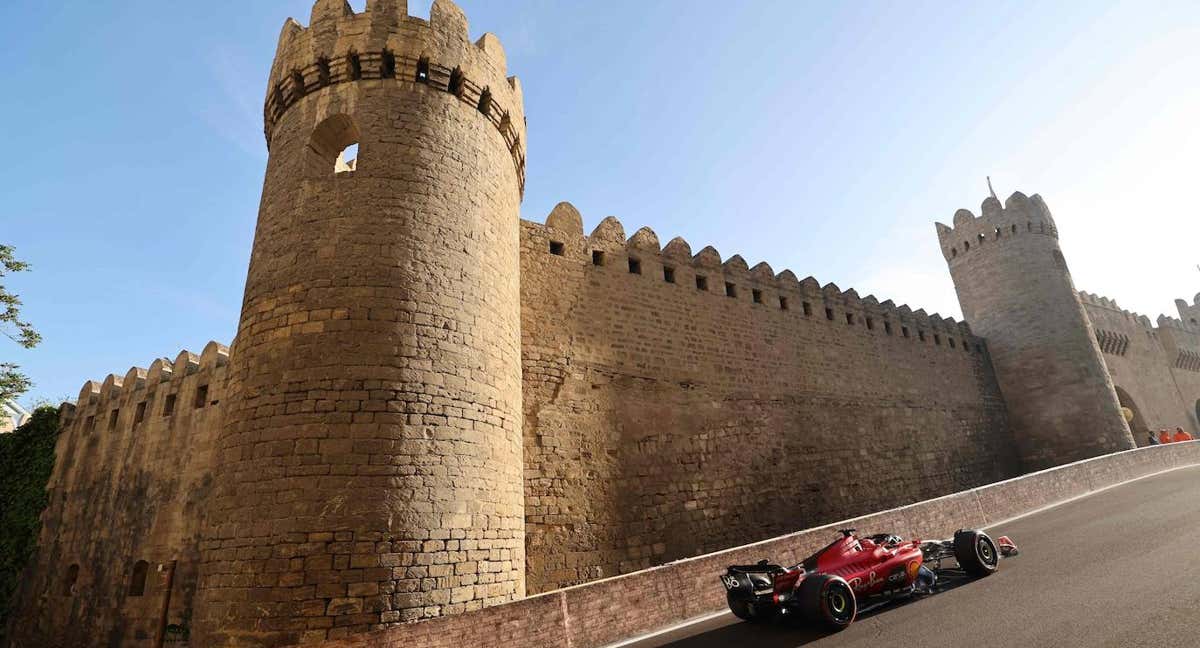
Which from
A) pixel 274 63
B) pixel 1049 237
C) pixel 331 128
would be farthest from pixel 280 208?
pixel 1049 237

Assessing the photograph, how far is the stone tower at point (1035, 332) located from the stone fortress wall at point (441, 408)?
0.55 metres

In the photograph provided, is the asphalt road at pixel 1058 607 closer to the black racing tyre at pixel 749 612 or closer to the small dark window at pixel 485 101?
the black racing tyre at pixel 749 612

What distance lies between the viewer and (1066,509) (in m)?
10.7

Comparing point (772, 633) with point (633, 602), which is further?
point (633, 602)

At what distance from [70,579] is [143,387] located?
4275 millimetres

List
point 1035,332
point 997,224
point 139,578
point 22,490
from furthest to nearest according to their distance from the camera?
point 997,224 < point 1035,332 < point 22,490 < point 139,578

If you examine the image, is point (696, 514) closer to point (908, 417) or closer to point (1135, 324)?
point (908, 417)

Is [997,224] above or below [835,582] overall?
above

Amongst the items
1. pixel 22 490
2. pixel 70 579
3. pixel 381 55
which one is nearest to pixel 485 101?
pixel 381 55

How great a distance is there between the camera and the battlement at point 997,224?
20.4m

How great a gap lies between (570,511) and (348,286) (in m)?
4.90

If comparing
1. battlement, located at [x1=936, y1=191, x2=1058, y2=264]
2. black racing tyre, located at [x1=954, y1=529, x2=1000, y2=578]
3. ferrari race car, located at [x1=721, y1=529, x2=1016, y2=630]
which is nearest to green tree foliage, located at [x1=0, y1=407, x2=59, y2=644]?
ferrari race car, located at [x1=721, y1=529, x2=1016, y2=630]

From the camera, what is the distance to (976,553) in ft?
21.7

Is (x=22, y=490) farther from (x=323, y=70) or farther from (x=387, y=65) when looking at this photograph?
(x=387, y=65)
